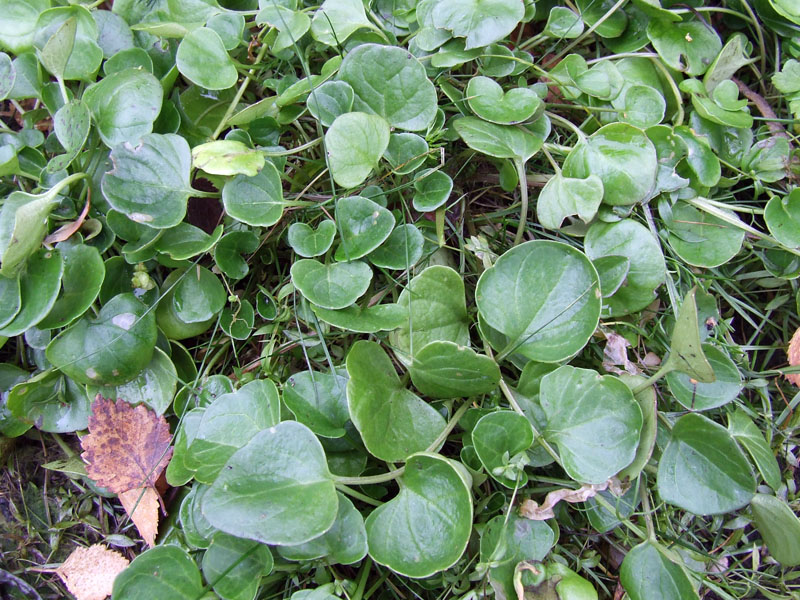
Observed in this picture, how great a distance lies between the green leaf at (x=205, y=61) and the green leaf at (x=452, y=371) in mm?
647

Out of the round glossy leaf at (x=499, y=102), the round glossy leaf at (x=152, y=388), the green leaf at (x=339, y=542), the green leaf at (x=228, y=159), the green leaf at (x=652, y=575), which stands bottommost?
the green leaf at (x=652, y=575)

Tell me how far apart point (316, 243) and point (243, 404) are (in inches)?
12.3

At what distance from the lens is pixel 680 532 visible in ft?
3.54

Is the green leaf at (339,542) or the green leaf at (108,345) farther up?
the green leaf at (108,345)

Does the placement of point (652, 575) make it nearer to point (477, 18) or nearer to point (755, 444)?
point (755, 444)

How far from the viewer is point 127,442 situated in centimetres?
109

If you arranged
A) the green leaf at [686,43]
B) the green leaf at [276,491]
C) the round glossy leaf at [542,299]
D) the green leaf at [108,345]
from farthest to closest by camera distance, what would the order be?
the green leaf at [686,43] → the green leaf at [108,345] → the round glossy leaf at [542,299] → the green leaf at [276,491]

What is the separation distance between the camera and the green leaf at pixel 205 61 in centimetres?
105

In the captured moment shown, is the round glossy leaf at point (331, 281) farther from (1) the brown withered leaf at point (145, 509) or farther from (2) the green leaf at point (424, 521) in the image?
(1) the brown withered leaf at point (145, 509)

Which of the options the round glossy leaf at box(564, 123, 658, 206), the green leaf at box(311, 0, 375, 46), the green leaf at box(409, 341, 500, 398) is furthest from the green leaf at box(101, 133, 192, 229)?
the round glossy leaf at box(564, 123, 658, 206)

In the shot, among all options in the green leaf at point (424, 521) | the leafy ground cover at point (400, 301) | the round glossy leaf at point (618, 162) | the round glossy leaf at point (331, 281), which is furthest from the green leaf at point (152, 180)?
the round glossy leaf at point (618, 162)

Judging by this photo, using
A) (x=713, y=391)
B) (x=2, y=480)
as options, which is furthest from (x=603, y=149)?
(x=2, y=480)

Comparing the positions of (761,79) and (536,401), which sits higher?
(761,79)

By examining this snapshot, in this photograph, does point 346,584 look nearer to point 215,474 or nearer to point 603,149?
point 215,474
